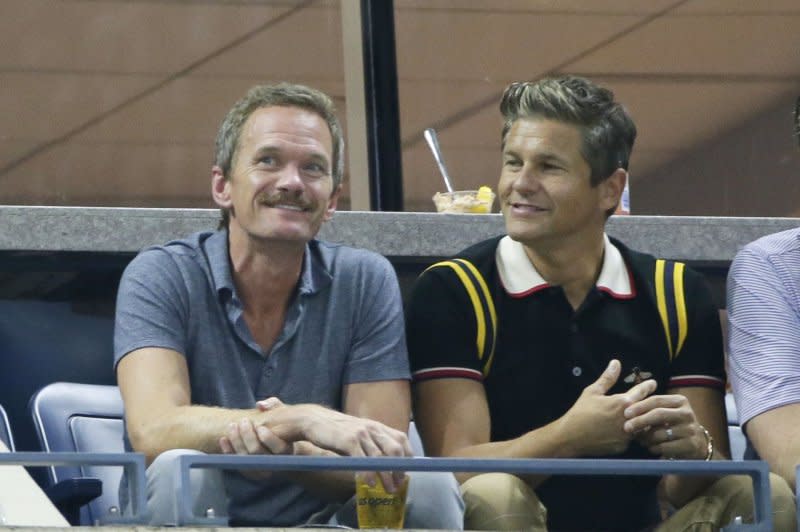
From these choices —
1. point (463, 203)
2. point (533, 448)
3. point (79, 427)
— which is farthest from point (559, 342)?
point (463, 203)

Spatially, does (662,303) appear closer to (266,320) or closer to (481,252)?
(481,252)

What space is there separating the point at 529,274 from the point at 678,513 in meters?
0.58

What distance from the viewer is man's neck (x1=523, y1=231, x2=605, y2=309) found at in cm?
377

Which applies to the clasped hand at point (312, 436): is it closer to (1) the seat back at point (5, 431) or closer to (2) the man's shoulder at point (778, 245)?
(1) the seat back at point (5, 431)

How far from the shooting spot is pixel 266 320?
371cm

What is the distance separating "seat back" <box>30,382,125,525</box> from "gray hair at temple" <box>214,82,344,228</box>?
0.44 metres

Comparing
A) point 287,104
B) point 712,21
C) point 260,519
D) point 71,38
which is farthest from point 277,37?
point 260,519

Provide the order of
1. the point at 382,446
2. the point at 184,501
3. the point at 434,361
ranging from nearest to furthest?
the point at 184,501
the point at 382,446
the point at 434,361

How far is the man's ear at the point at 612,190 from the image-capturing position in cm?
386

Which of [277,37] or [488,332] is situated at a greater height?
[277,37]

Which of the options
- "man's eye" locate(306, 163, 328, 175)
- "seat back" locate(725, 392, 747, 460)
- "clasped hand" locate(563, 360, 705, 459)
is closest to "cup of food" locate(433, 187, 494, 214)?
"seat back" locate(725, 392, 747, 460)

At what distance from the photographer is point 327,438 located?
Answer: 10.6ft

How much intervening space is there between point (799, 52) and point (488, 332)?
4354 mm

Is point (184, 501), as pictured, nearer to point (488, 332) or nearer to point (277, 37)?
point (488, 332)
